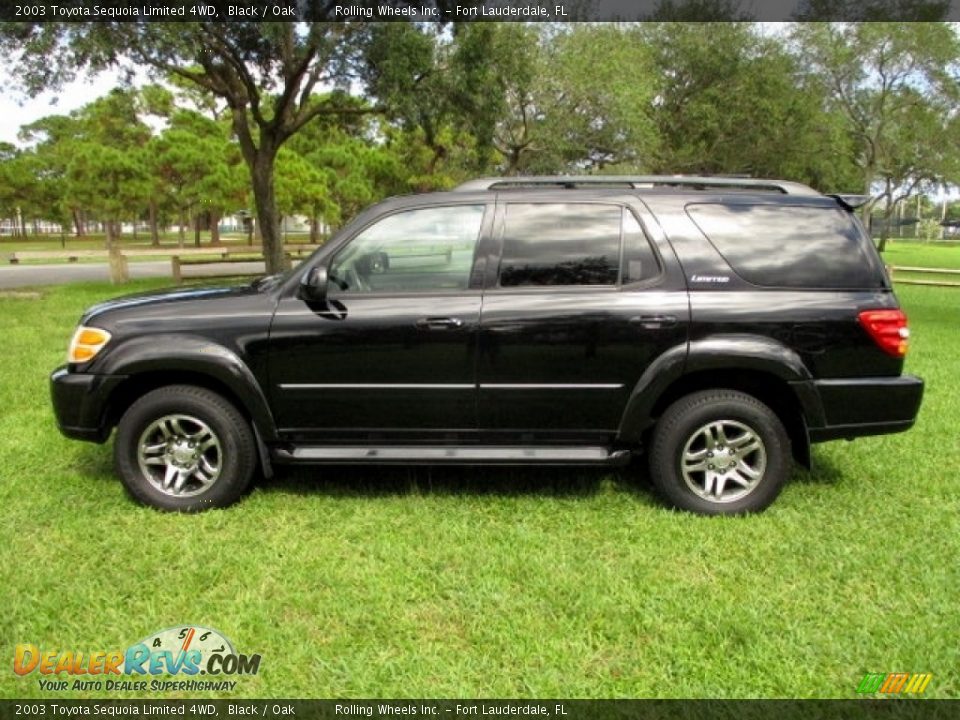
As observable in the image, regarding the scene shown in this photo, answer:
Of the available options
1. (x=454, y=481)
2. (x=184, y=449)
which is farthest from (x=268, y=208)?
(x=454, y=481)

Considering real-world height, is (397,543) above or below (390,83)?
below

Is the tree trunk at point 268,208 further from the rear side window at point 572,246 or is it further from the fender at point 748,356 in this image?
the fender at point 748,356

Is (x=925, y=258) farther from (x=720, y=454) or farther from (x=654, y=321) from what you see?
(x=654, y=321)

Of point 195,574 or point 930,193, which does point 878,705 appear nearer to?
point 195,574

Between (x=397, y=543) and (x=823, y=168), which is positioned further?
(x=823, y=168)

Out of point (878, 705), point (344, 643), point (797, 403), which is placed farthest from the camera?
point (797, 403)

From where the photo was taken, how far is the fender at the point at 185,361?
11.9 ft

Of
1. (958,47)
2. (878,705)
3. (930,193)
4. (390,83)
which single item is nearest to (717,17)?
(958,47)

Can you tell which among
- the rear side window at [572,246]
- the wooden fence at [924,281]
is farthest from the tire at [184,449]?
the wooden fence at [924,281]

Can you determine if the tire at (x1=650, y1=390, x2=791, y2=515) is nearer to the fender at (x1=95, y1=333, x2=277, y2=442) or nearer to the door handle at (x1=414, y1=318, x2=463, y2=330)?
the door handle at (x1=414, y1=318, x2=463, y2=330)

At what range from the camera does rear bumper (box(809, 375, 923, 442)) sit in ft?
11.8

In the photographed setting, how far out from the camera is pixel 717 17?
25.5 metres

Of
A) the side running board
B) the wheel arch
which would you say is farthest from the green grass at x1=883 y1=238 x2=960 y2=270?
the side running board

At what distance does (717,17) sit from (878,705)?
2802cm
